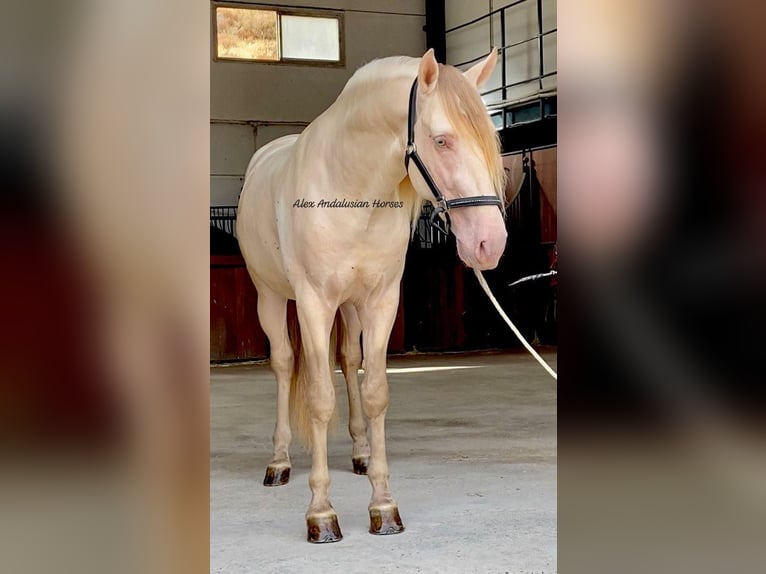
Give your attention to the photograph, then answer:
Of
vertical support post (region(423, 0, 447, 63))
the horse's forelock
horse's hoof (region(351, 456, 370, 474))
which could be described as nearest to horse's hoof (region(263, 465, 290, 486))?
horse's hoof (region(351, 456, 370, 474))

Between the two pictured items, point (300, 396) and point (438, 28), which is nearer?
point (300, 396)

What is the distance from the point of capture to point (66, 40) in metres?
0.66

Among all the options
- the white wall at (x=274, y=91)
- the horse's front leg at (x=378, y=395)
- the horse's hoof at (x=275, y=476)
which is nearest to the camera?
the horse's front leg at (x=378, y=395)

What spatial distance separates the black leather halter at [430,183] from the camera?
7.12 ft

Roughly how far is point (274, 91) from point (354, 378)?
7404 mm

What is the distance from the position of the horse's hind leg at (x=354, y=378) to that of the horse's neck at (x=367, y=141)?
0.91 metres

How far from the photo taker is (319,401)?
2705mm

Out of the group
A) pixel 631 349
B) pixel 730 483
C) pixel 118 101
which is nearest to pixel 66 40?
pixel 118 101

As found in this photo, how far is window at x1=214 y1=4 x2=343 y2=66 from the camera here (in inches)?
404

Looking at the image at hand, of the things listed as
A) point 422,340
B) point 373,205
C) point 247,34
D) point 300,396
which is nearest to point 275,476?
point 300,396

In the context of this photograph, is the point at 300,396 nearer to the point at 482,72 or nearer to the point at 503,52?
the point at 482,72

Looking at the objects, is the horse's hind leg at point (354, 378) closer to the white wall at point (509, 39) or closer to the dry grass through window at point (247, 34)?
the white wall at point (509, 39)

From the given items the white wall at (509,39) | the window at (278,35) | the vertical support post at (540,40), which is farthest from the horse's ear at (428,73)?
the window at (278,35)

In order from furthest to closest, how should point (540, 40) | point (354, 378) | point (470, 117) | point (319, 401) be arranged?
point (540, 40) → point (354, 378) → point (319, 401) → point (470, 117)
